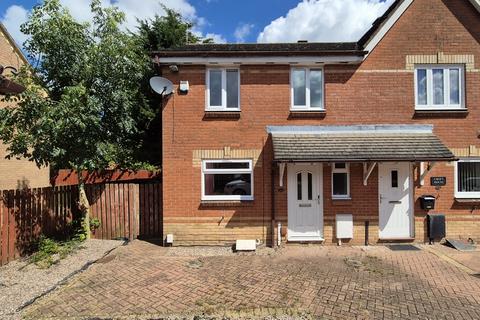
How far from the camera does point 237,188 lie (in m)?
9.46

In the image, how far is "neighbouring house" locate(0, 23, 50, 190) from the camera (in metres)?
11.8

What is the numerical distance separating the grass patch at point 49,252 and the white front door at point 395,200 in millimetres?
8820

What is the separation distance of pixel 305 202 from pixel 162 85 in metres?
5.50

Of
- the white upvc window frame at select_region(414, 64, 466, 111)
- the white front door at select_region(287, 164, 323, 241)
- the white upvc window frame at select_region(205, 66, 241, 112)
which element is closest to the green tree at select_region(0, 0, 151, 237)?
the white upvc window frame at select_region(205, 66, 241, 112)

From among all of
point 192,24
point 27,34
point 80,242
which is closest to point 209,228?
point 80,242

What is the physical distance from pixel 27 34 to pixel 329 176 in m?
9.73

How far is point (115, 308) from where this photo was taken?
534 centimetres

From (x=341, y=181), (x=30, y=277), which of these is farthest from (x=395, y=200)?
(x=30, y=277)

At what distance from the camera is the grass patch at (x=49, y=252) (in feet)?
24.2

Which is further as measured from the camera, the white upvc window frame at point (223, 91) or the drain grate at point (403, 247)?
the white upvc window frame at point (223, 91)

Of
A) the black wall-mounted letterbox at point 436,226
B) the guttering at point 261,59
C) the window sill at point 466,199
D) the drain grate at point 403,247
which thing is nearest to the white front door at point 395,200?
the drain grate at point 403,247

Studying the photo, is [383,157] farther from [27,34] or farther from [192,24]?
[192,24]

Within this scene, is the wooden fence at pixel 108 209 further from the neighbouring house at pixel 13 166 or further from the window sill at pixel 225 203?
the neighbouring house at pixel 13 166

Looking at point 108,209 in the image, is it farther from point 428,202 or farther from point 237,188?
point 428,202
